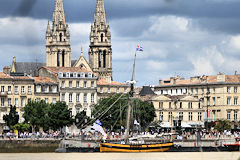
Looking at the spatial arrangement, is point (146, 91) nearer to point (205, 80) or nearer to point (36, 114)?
point (205, 80)

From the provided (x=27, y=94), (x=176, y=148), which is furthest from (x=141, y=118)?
(x=176, y=148)

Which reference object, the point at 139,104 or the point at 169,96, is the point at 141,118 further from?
the point at 169,96

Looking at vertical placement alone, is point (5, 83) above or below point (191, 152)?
above

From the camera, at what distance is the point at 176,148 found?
102875mm

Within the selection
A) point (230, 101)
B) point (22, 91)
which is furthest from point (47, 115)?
point (230, 101)

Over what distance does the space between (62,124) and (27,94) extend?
615 inches

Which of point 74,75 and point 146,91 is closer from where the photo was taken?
point 74,75

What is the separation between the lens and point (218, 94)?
16688 cm

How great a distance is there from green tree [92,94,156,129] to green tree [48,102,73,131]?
16.6ft

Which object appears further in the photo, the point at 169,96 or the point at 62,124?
the point at 169,96

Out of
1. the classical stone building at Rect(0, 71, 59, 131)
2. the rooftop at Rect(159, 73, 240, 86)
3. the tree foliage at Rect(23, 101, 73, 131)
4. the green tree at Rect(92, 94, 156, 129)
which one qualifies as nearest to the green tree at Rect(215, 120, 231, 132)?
the green tree at Rect(92, 94, 156, 129)

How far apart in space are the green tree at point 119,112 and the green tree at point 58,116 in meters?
5.05

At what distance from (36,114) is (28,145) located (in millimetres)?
21264

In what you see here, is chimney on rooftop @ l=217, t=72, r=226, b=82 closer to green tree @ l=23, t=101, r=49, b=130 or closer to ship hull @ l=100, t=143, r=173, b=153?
green tree @ l=23, t=101, r=49, b=130
